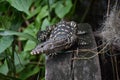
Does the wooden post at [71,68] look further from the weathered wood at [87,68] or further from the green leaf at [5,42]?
the green leaf at [5,42]

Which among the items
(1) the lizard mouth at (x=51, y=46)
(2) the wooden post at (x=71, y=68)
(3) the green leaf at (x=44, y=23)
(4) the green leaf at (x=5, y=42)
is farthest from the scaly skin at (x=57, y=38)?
(3) the green leaf at (x=44, y=23)

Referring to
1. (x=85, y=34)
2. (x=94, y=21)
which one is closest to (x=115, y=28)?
(x=85, y=34)

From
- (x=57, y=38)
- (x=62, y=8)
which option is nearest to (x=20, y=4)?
(x=57, y=38)

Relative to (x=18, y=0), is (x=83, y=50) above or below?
below

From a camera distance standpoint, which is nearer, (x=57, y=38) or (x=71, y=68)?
(x=71, y=68)

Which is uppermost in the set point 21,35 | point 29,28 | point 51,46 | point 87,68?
point 29,28

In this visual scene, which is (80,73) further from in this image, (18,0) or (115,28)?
(18,0)

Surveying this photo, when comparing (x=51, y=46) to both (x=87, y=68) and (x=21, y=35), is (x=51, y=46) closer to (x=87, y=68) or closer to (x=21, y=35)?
(x=21, y=35)

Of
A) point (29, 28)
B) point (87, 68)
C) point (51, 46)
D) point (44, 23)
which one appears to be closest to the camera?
point (87, 68)

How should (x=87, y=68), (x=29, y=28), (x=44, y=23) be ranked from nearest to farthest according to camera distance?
(x=87, y=68)
(x=44, y=23)
(x=29, y=28)
